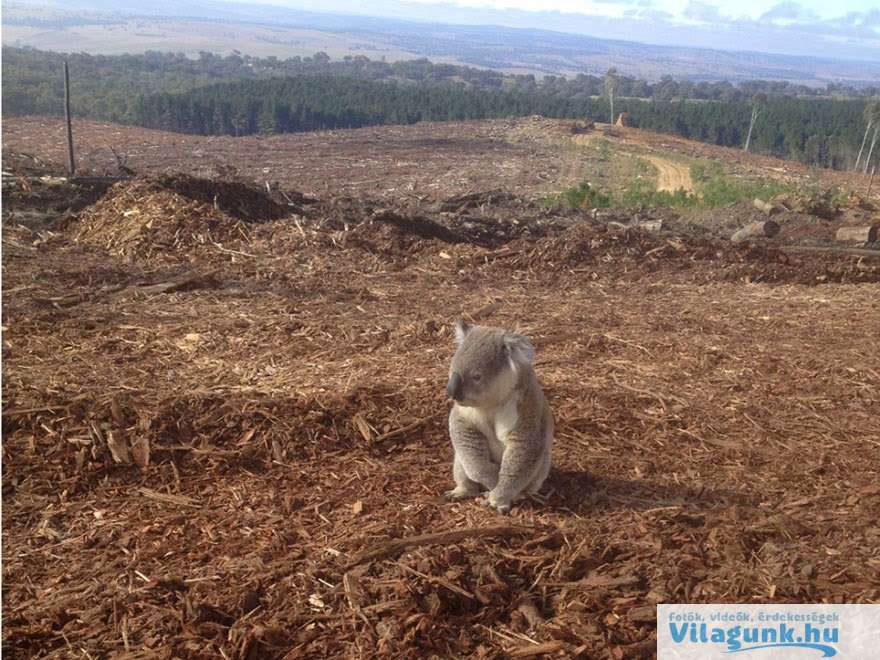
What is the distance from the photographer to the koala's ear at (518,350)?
437 centimetres

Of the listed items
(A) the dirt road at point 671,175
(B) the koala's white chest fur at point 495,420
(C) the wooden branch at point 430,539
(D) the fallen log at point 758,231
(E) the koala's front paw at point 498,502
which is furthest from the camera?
(A) the dirt road at point 671,175

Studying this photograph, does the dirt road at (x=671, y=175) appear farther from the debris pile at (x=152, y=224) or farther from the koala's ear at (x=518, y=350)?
the koala's ear at (x=518, y=350)

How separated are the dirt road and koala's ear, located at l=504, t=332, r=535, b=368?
29.0m

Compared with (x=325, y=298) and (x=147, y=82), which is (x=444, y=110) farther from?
(x=325, y=298)

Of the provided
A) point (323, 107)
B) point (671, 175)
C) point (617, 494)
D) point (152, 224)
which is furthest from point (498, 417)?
point (323, 107)

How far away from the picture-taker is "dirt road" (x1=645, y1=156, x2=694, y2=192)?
33.7 meters

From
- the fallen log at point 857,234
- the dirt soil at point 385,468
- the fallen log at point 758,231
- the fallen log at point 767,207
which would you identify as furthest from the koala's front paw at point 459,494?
the fallen log at point 767,207

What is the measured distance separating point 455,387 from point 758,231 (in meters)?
15.5

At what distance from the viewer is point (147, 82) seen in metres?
77.8

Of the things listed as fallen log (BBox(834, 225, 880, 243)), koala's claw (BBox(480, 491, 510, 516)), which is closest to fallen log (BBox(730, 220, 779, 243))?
fallen log (BBox(834, 225, 880, 243))

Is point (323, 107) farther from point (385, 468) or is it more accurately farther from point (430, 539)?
point (430, 539)

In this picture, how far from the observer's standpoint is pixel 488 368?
4391 mm

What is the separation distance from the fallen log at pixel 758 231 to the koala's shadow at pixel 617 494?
532 inches

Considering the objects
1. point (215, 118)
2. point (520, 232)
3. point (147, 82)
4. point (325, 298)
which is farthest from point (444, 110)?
point (325, 298)
